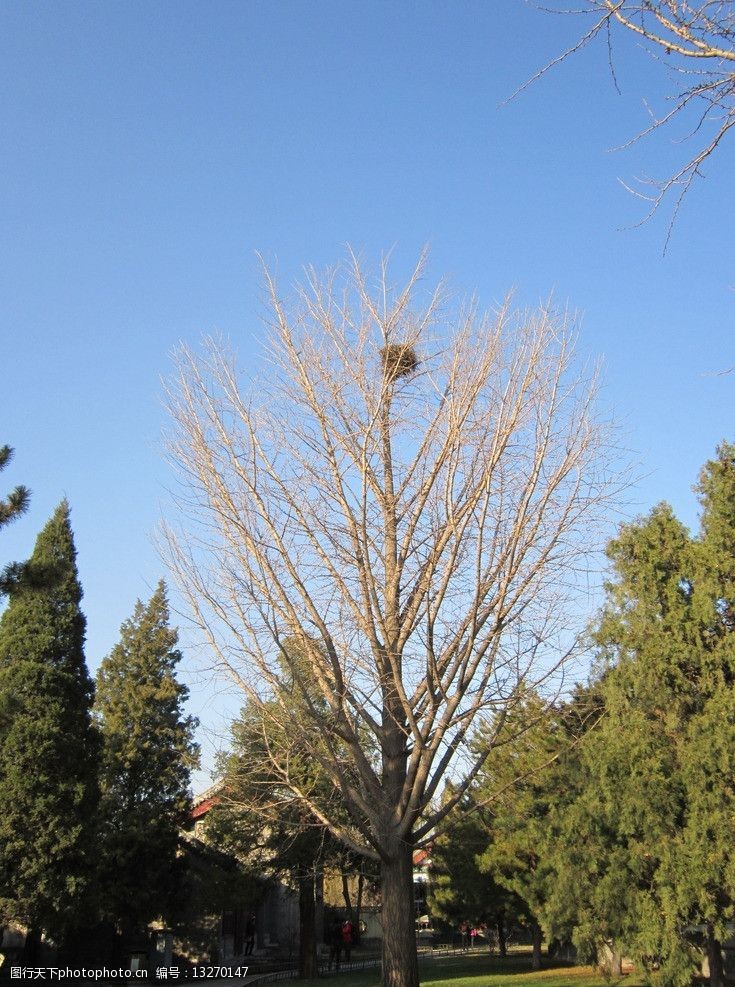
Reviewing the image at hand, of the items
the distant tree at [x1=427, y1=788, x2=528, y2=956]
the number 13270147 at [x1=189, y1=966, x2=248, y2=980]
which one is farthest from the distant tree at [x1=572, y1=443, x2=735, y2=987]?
the number 13270147 at [x1=189, y1=966, x2=248, y2=980]

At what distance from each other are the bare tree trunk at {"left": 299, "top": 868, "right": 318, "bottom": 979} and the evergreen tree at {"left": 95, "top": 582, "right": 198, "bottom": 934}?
147 inches

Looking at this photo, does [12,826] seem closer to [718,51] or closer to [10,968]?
[10,968]

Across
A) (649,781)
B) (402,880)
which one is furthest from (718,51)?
(649,781)

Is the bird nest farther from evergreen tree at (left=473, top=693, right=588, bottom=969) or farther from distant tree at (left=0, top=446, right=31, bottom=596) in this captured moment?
evergreen tree at (left=473, top=693, right=588, bottom=969)

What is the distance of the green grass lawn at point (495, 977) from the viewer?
742 inches

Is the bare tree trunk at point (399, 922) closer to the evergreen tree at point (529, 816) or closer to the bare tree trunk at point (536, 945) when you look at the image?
the evergreen tree at point (529, 816)

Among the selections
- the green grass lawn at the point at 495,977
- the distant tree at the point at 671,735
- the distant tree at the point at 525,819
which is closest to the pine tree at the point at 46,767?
the green grass lawn at the point at 495,977

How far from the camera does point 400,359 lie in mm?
8828

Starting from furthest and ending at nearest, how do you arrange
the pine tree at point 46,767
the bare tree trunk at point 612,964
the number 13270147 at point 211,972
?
1. the number 13270147 at point 211,972
2. the pine tree at point 46,767
3. the bare tree trunk at point 612,964

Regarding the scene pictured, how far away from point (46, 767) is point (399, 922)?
14.2 m

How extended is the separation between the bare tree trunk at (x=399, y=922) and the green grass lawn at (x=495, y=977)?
11.3 m

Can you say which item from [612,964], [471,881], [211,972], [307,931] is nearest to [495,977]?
[612,964]

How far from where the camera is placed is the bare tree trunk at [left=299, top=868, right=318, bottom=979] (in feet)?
78.9

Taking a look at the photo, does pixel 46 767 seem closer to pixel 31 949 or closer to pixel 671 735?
pixel 31 949
